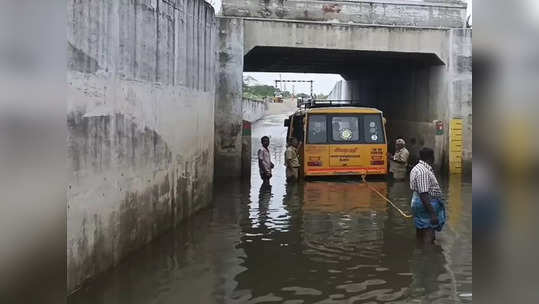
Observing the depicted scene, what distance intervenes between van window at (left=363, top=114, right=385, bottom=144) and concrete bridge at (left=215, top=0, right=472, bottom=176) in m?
2.69

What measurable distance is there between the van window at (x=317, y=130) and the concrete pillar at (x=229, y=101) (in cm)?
217

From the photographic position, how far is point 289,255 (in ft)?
25.5

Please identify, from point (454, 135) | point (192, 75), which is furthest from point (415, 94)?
point (192, 75)

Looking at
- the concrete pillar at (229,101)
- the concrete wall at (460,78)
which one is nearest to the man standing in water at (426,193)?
the concrete pillar at (229,101)

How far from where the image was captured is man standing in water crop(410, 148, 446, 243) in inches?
294

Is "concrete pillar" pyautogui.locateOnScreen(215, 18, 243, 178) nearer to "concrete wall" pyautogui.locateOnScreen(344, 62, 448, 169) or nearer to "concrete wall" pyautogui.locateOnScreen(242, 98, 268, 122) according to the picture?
"concrete wall" pyautogui.locateOnScreen(344, 62, 448, 169)

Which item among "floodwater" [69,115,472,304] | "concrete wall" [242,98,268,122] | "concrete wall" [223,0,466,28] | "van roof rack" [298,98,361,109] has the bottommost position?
"floodwater" [69,115,472,304]

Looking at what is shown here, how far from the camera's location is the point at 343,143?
16.0 m

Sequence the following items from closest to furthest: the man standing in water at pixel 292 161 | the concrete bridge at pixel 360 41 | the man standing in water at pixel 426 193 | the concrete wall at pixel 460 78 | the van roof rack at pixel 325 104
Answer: the man standing in water at pixel 426 193, the man standing in water at pixel 292 161, the concrete bridge at pixel 360 41, the concrete wall at pixel 460 78, the van roof rack at pixel 325 104

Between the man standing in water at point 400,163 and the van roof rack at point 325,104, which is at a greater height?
the van roof rack at point 325,104

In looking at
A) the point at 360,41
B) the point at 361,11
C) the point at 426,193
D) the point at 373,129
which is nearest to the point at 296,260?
the point at 426,193

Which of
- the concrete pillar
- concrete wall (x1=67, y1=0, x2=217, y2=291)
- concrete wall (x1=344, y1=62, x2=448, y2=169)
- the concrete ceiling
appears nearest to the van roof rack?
concrete wall (x1=344, y1=62, x2=448, y2=169)

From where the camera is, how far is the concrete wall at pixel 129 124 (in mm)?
5562

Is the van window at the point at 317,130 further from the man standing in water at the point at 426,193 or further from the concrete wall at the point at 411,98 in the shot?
the man standing in water at the point at 426,193
